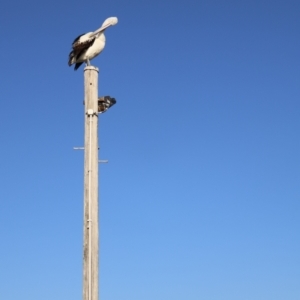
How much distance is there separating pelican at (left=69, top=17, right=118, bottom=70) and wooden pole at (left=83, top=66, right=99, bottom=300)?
0.60 m

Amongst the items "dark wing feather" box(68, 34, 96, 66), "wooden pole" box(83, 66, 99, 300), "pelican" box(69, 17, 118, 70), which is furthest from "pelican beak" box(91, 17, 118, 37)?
"wooden pole" box(83, 66, 99, 300)

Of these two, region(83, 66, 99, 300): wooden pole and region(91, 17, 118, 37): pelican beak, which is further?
region(91, 17, 118, 37): pelican beak

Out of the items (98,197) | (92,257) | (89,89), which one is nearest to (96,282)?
(92,257)

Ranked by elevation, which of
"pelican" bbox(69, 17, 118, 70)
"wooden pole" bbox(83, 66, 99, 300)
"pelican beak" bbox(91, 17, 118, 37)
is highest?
"pelican beak" bbox(91, 17, 118, 37)

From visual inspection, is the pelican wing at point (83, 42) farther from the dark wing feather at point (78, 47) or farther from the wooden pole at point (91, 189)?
the wooden pole at point (91, 189)

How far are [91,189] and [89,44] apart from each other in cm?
228

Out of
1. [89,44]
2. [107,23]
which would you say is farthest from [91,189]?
[107,23]

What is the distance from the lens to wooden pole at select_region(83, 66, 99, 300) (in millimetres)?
6188

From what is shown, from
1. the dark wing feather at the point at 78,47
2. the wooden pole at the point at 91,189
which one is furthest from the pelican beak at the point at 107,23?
the wooden pole at the point at 91,189

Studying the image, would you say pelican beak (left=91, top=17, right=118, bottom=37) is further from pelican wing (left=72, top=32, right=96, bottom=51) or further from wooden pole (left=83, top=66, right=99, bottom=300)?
wooden pole (left=83, top=66, right=99, bottom=300)

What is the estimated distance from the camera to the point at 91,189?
647cm

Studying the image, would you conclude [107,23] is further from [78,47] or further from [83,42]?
[78,47]

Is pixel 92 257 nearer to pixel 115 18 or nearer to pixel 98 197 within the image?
pixel 98 197

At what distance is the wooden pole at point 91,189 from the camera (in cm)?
619
